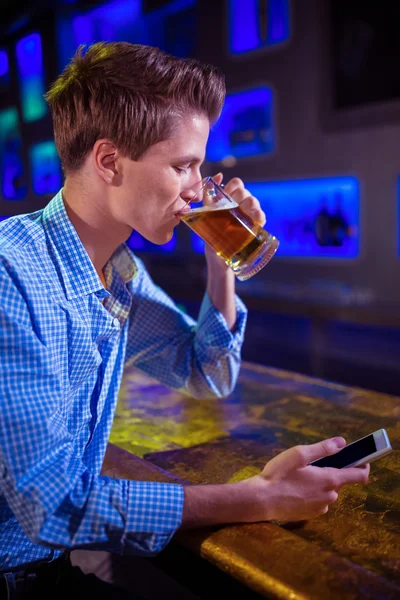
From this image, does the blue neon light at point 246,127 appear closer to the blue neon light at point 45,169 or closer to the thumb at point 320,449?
the blue neon light at point 45,169

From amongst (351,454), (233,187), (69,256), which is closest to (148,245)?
(233,187)

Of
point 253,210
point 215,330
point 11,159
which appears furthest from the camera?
point 11,159

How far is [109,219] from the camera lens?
110 cm

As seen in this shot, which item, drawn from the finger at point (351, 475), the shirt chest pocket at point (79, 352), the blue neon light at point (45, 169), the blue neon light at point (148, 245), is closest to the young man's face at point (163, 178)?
the shirt chest pocket at point (79, 352)

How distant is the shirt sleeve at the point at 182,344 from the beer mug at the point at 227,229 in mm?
191

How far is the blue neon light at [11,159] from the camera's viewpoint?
15.9ft

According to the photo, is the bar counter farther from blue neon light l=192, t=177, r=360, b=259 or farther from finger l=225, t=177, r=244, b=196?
blue neon light l=192, t=177, r=360, b=259

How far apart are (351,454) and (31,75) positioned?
4.52 m

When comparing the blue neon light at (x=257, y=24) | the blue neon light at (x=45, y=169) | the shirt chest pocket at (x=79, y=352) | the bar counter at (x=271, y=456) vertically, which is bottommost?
the bar counter at (x=271, y=456)

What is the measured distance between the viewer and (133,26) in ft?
14.0

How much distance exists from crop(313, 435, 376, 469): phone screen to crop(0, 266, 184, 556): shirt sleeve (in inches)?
9.6

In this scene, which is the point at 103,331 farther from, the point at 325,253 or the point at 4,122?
the point at 4,122

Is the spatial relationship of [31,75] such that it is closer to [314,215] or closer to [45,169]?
[45,169]

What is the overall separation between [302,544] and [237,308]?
70cm
